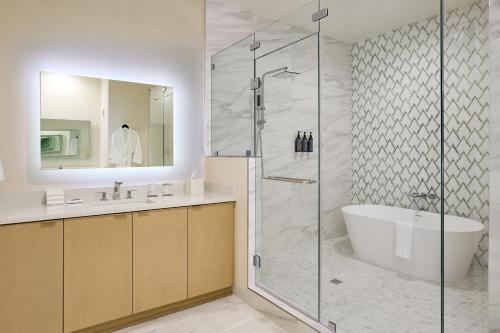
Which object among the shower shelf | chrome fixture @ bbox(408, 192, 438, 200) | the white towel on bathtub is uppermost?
the shower shelf

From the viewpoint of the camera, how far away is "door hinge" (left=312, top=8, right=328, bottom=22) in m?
2.19

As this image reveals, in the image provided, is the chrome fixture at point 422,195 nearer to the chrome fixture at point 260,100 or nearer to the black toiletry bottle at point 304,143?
the black toiletry bottle at point 304,143

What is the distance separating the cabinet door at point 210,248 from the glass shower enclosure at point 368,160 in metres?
0.23

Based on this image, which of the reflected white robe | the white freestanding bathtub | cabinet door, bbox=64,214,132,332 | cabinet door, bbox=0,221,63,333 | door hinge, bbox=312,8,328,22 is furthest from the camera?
the reflected white robe

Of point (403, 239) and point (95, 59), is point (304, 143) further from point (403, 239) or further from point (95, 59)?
point (95, 59)

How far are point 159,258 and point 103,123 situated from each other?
1.28 m

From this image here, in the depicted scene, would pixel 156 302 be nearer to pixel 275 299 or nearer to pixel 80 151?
pixel 275 299

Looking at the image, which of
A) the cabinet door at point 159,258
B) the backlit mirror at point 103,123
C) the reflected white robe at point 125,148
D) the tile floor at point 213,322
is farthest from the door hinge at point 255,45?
the tile floor at point 213,322

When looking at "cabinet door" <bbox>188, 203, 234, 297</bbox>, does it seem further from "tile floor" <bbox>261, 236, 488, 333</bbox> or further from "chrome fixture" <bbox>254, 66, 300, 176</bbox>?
"chrome fixture" <bbox>254, 66, 300, 176</bbox>

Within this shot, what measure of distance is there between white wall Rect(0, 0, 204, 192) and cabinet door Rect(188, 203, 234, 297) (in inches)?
27.0

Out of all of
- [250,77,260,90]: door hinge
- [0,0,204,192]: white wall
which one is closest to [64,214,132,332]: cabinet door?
[0,0,204,192]: white wall

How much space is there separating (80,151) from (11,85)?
666mm

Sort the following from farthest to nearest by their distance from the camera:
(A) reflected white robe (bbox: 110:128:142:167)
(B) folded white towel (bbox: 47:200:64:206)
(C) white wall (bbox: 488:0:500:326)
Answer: (A) reflected white robe (bbox: 110:128:142:167) → (B) folded white towel (bbox: 47:200:64:206) → (C) white wall (bbox: 488:0:500:326)

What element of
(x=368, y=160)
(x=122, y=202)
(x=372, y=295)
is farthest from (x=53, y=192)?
(x=372, y=295)
